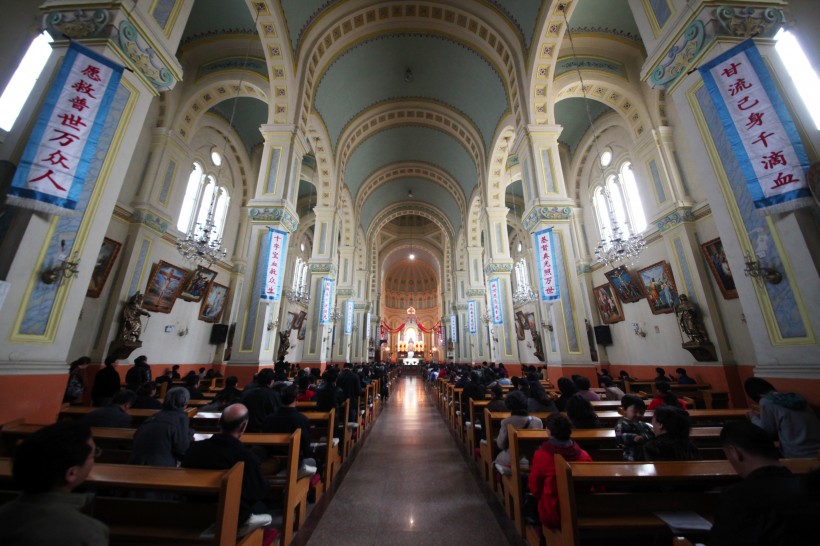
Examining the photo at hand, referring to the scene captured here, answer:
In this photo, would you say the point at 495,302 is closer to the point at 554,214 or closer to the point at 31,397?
the point at 554,214

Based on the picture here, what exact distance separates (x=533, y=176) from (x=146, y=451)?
27.0 feet

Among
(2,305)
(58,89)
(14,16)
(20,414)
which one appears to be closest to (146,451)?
(20,414)

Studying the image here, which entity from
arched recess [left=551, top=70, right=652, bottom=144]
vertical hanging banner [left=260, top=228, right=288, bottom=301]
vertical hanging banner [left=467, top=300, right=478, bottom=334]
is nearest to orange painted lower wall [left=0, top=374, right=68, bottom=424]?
vertical hanging banner [left=260, top=228, right=288, bottom=301]

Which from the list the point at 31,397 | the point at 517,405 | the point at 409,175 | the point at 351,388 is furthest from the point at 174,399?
the point at 409,175

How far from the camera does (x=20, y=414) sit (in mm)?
2758

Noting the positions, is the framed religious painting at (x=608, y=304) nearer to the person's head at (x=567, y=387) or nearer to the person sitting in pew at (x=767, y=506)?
the person's head at (x=567, y=387)

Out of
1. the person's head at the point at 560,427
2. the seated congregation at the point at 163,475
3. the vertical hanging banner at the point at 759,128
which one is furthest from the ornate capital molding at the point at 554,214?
the seated congregation at the point at 163,475

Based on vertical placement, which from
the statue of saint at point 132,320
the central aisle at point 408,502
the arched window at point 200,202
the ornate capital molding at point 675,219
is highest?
the arched window at point 200,202

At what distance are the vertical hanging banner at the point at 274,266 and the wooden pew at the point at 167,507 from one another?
531cm

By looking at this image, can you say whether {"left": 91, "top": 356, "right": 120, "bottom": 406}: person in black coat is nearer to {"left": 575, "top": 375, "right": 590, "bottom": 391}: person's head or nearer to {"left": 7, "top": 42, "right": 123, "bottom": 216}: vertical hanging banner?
{"left": 7, "top": 42, "right": 123, "bottom": 216}: vertical hanging banner

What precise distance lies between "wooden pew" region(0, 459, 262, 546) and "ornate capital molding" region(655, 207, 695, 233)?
33.6 ft

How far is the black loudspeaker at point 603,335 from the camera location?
10930mm

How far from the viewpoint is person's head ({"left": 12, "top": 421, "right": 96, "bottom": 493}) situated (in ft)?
3.27

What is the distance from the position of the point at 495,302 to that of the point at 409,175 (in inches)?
401
